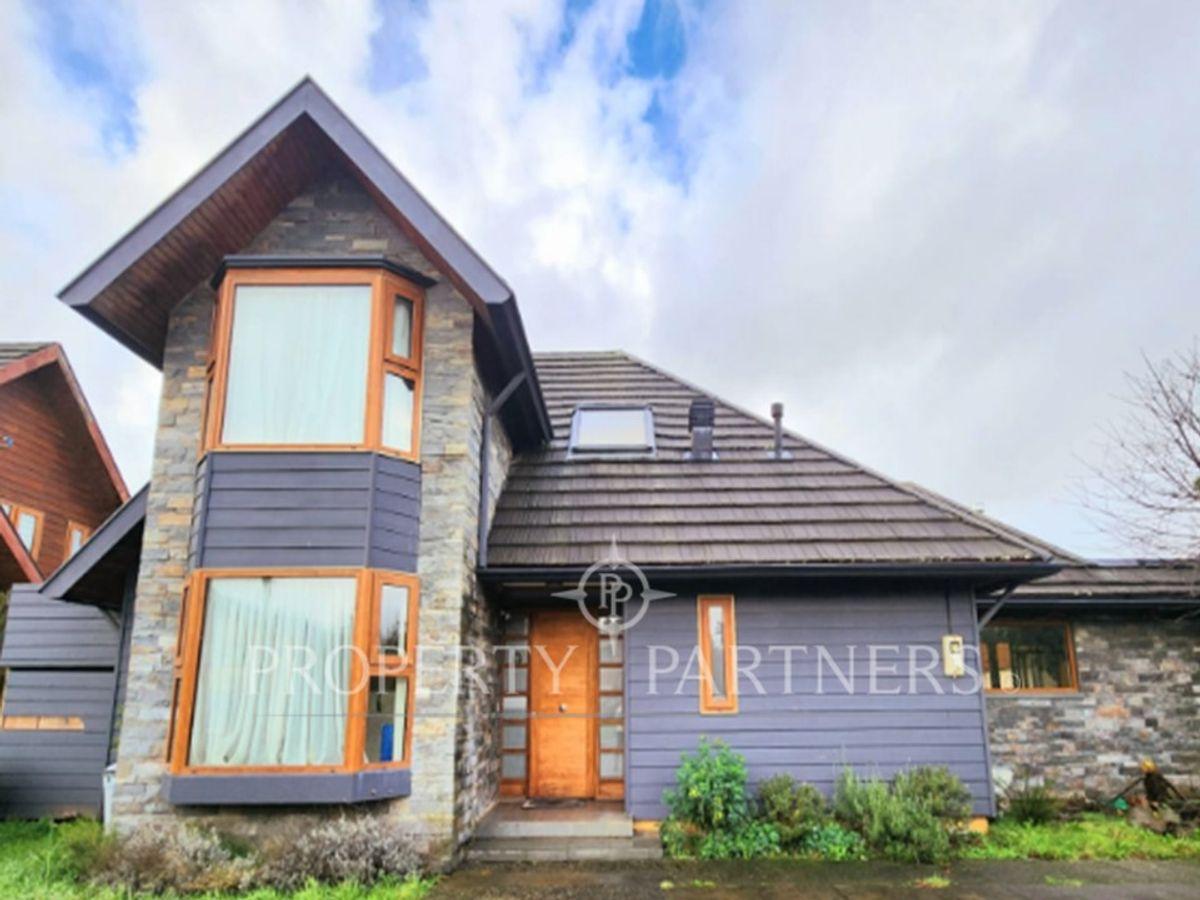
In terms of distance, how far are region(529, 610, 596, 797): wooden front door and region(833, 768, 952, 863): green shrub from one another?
295cm

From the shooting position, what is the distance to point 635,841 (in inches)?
274

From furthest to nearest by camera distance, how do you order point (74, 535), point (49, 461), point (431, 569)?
1. point (74, 535)
2. point (49, 461)
3. point (431, 569)

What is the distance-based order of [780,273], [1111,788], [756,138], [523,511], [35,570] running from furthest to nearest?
[780,273] → [35,570] → [756,138] → [1111,788] → [523,511]

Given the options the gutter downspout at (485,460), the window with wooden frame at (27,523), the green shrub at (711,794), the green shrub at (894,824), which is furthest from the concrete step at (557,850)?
the window with wooden frame at (27,523)

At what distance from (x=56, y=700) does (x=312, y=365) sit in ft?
21.4

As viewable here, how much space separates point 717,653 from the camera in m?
7.73

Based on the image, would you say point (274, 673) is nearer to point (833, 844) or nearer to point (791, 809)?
point (791, 809)

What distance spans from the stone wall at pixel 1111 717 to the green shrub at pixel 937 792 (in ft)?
7.78

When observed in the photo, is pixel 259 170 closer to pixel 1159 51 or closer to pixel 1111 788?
pixel 1159 51

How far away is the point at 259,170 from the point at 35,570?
34.0ft

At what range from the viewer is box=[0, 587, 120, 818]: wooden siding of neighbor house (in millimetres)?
9219

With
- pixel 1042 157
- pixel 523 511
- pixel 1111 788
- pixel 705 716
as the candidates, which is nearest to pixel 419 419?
pixel 523 511

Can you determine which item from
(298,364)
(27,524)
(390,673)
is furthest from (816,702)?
(27,524)

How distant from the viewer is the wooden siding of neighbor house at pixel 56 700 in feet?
30.2
